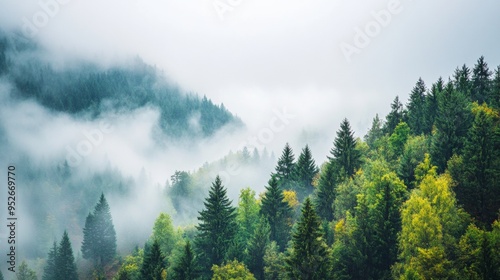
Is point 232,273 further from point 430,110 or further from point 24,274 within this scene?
point 24,274

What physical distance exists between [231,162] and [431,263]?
156 m

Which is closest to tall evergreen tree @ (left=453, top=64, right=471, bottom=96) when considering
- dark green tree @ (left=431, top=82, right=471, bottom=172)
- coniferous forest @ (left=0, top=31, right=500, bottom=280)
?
coniferous forest @ (left=0, top=31, right=500, bottom=280)

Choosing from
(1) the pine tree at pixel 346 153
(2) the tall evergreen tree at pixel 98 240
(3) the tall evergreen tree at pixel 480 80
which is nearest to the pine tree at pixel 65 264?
(2) the tall evergreen tree at pixel 98 240

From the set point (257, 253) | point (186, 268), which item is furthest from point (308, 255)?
point (186, 268)

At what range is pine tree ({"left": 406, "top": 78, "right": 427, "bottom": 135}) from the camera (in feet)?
253

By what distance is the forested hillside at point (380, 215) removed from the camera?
1522 inches

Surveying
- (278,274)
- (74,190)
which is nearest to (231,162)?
(74,190)

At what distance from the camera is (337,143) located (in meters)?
66.9

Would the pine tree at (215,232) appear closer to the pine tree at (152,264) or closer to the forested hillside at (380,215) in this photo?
the forested hillside at (380,215)

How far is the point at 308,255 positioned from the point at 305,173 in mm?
37162

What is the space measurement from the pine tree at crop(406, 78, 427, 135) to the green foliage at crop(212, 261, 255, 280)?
159 feet

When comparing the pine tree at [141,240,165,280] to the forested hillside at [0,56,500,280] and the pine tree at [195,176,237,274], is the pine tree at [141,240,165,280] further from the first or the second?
the pine tree at [195,176,237,274]

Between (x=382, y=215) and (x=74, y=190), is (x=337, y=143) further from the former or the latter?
(x=74, y=190)

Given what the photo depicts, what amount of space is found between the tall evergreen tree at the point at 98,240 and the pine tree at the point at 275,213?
5542 cm
